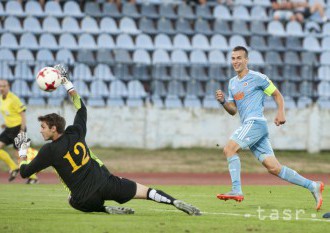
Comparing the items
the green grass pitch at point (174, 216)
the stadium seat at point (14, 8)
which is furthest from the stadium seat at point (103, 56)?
the green grass pitch at point (174, 216)

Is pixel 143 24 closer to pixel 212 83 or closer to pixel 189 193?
pixel 212 83

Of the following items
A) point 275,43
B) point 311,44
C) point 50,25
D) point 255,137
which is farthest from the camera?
point 311,44

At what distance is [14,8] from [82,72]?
10.8 ft

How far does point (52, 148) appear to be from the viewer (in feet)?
37.8

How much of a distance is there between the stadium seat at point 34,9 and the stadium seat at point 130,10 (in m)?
2.80

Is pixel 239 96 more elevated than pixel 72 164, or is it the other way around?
pixel 239 96

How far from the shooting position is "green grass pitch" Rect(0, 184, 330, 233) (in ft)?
34.0

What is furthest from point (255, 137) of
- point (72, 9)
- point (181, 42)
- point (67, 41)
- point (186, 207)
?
point (72, 9)

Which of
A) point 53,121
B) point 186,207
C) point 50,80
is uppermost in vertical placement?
point 50,80

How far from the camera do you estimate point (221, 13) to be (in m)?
31.4

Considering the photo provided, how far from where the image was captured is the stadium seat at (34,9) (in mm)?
29078

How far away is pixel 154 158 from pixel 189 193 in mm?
A: 9335

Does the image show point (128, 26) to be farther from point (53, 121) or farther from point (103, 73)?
point (53, 121)

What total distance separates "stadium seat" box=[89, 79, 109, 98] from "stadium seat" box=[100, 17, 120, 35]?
2107 millimetres
